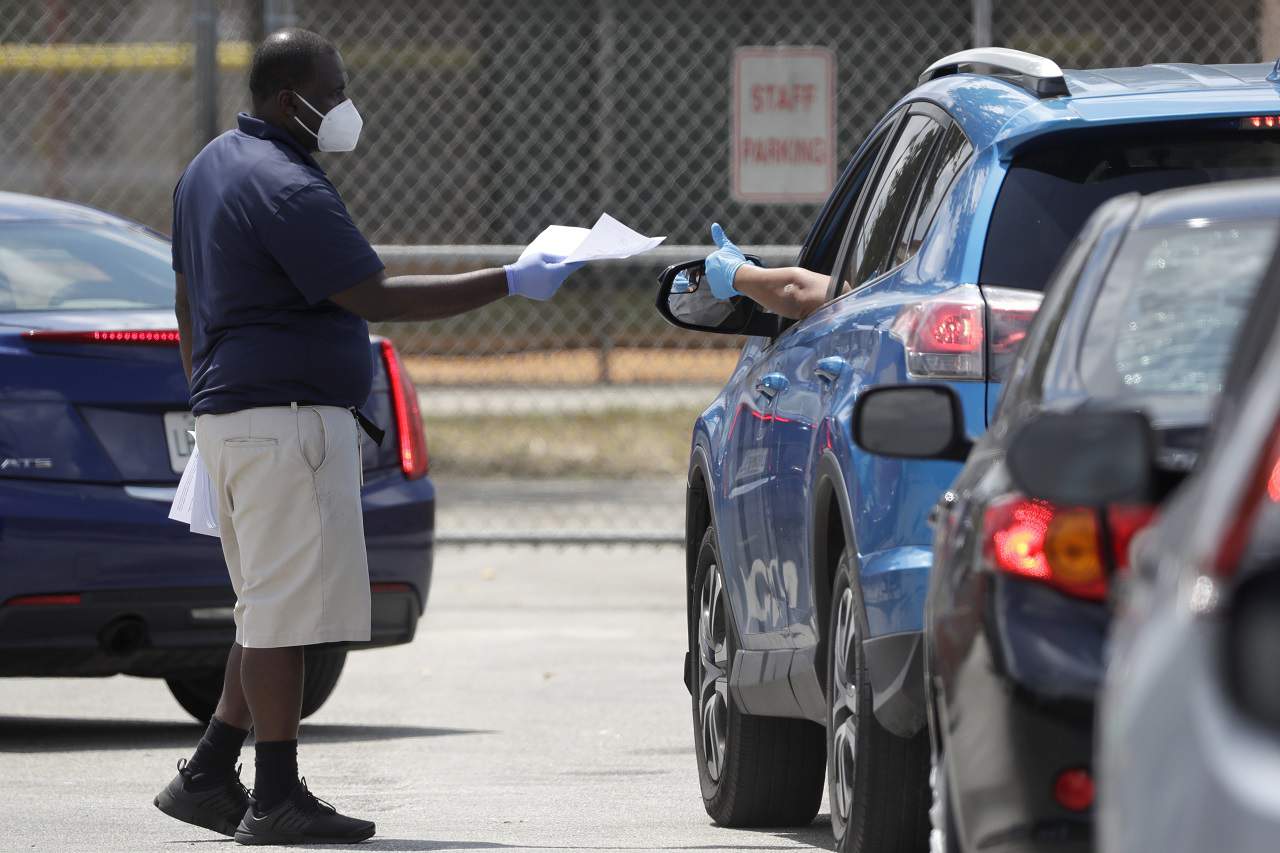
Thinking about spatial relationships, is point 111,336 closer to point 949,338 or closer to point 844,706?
point 844,706

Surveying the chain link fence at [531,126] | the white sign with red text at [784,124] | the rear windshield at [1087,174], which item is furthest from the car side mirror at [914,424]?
the chain link fence at [531,126]

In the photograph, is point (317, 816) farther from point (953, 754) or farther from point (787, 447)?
point (953, 754)

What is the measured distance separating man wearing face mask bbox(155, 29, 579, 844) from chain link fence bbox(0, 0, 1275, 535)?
A: 333 inches

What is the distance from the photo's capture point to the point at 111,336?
6.95m

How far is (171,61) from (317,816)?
1281 cm

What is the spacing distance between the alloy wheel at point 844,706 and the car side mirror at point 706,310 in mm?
1217

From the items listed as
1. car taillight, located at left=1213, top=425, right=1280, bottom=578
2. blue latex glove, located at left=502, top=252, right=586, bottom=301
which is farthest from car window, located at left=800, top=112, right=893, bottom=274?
car taillight, located at left=1213, top=425, right=1280, bottom=578

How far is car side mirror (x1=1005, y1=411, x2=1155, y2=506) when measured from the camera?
2715 millimetres

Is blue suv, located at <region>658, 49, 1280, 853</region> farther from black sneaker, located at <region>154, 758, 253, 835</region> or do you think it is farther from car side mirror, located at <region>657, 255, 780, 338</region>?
black sneaker, located at <region>154, 758, 253, 835</region>

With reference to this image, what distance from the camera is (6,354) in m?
6.85

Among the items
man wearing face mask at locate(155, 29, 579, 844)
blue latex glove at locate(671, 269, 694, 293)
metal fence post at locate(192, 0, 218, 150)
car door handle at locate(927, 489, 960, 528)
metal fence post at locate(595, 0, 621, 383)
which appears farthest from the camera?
metal fence post at locate(595, 0, 621, 383)

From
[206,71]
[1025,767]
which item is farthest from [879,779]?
[206,71]

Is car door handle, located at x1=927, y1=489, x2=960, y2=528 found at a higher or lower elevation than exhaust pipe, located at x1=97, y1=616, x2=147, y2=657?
higher

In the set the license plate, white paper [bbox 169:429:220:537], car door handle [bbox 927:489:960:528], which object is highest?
car door handle [bbox 927:489:960:528]
